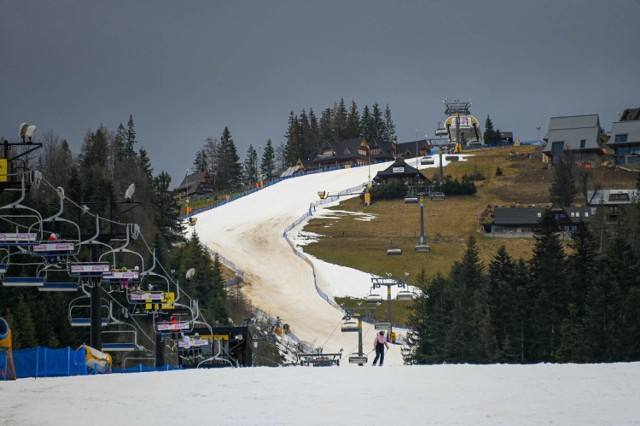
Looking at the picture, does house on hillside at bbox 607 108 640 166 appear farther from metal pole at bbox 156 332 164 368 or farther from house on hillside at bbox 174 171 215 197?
metal pole at bbox 156 332 164 368

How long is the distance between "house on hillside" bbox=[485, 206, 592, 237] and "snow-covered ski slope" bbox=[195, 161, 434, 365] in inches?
924

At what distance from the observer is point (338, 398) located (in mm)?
22125

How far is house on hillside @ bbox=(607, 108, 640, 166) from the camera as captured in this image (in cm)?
15112

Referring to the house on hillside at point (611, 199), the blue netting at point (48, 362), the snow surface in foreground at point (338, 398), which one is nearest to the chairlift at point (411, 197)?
the house on hillside at point (611, 199)

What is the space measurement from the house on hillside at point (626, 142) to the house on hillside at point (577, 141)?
8.73ft

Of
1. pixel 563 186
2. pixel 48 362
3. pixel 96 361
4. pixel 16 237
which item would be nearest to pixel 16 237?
pixel 16 237

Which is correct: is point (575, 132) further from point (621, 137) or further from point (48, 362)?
point (48, 362)

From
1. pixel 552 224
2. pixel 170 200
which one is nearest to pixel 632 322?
pixel 552 224

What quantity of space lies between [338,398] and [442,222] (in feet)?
331

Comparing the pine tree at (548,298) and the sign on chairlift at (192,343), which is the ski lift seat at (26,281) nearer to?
the sign on chairlift at (192,343)

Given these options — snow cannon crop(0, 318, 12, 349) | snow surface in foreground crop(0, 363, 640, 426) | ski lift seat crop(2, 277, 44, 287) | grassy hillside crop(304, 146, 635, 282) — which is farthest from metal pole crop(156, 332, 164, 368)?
grassy hillside crop(304, 146, 635, 282)

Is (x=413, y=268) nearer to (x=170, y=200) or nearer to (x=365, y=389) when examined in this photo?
(x=170, y=200)

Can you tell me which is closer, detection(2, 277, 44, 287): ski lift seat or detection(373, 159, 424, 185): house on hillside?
detection(2, 277, 44, 287): ski lift seat

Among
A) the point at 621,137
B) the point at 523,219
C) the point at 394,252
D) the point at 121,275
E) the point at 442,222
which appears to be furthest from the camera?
the point at 621,137
